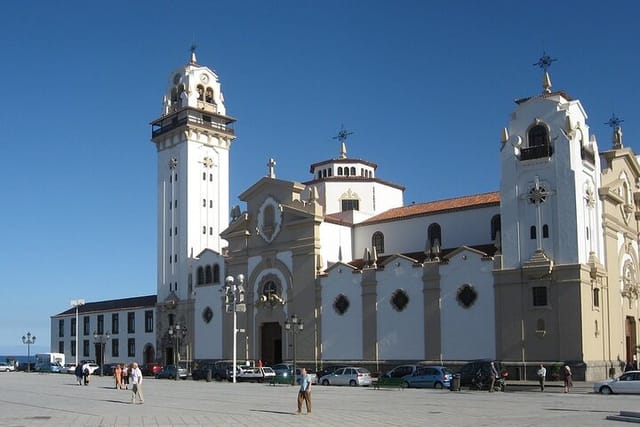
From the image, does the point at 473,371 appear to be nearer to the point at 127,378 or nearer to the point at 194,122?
the point at 127,378

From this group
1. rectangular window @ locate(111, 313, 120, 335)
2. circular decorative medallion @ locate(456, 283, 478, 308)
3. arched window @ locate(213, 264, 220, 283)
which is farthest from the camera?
rectangular window @ locate(111, 313, 120, 335)

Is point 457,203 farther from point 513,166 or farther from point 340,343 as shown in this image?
point 340,343

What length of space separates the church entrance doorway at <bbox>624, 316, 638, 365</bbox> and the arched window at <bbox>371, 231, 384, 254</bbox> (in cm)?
1815

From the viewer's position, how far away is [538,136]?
51.0 meters

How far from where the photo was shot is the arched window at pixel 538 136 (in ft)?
166

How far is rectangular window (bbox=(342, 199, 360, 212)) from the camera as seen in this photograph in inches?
2721

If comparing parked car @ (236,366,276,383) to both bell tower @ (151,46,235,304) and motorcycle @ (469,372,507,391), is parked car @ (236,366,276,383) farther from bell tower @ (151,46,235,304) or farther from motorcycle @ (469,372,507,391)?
bell tower @ (151,46,235,304)

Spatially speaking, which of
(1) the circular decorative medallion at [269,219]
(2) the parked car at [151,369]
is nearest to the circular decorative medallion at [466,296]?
(1) the circular decorative medallion at [269,219]

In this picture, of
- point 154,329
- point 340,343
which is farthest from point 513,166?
point 154,329

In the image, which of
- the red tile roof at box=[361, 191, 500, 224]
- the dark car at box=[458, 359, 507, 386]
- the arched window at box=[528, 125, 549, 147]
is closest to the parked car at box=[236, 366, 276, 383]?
the dark car at box=[458, 359, 507, 386]

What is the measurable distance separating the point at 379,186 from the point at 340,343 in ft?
54.4

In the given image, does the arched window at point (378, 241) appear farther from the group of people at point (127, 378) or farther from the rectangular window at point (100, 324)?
the rectangular window at point (100, 324)

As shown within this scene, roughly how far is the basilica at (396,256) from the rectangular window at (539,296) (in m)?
0.14

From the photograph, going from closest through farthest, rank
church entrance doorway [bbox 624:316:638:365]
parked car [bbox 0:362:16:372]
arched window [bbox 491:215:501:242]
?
church entrance doorway [bbox 624:316:638:365], arched window [bbox 491:215:501:242], parked car [bbox 0:362:16:372]
